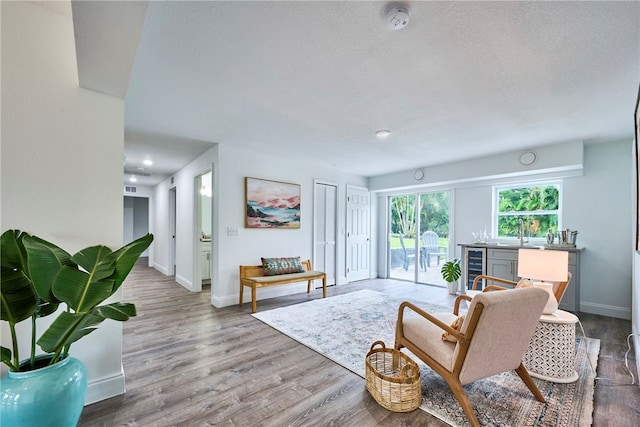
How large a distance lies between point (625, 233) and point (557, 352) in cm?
275

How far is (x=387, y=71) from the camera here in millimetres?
2082

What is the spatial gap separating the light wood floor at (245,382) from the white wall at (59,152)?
333 millimetres

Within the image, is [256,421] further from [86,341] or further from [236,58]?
[236,58]

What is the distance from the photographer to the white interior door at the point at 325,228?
538 cm

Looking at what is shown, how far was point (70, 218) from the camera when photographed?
184 cm

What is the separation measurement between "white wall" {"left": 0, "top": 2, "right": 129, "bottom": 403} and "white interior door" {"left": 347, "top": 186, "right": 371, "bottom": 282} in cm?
448

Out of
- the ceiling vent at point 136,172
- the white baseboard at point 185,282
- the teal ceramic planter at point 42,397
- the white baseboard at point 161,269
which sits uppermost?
the ceiling vent at point 136,172

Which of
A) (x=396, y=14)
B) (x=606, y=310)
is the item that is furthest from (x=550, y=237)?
(x=396, y=14)

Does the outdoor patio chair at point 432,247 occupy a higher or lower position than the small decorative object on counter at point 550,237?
lower

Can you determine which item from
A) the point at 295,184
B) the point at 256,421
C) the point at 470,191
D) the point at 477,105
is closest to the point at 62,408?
the point at 256,421

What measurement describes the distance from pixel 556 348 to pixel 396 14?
2.60 m

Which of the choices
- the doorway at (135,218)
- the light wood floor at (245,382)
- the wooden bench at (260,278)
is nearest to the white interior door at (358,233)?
the wooden bench at (260,278)

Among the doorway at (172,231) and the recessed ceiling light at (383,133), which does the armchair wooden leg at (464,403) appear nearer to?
the recessed ceiling light at (383,133)

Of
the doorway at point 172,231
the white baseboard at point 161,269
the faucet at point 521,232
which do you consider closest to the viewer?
the faucet at point 521,232
